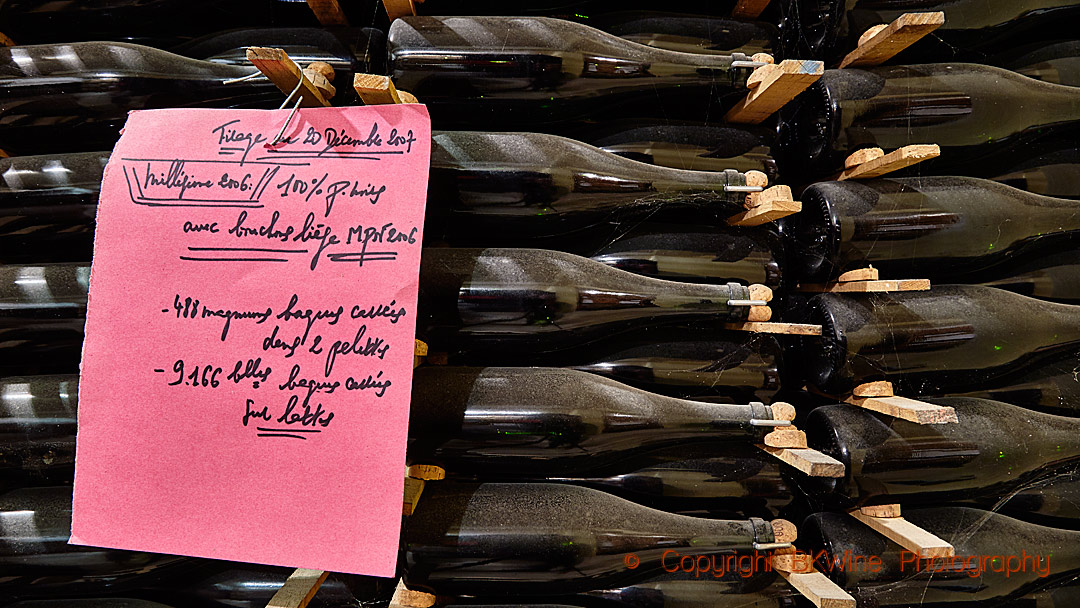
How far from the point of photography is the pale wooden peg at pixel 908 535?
0.45m

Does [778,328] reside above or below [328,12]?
below

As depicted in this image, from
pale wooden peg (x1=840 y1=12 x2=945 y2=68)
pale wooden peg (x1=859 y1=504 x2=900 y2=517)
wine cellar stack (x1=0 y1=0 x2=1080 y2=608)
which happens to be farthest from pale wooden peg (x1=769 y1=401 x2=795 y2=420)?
pale wooden peg (x1=840 y1=12 x2=945 y2=68)

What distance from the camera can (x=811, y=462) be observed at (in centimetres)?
45

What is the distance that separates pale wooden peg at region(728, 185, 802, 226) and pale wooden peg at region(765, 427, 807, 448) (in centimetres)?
20

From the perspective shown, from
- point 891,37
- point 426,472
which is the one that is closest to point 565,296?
point 426,472

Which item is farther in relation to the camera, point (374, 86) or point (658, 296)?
point (658, 296)

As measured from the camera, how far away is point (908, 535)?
0.47 meters

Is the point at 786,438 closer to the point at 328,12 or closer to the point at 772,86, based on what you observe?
the point at 772,86

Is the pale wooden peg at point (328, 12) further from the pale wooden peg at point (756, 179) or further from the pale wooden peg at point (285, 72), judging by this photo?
the pale wooden peg at point (756, 179)

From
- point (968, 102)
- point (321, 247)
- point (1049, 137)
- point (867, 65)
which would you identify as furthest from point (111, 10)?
point (1049, 137)

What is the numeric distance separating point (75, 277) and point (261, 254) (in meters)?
0.21

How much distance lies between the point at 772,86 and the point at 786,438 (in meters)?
0.33

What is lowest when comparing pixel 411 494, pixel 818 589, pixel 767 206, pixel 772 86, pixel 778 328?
pixel 818 589

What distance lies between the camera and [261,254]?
425 mm
